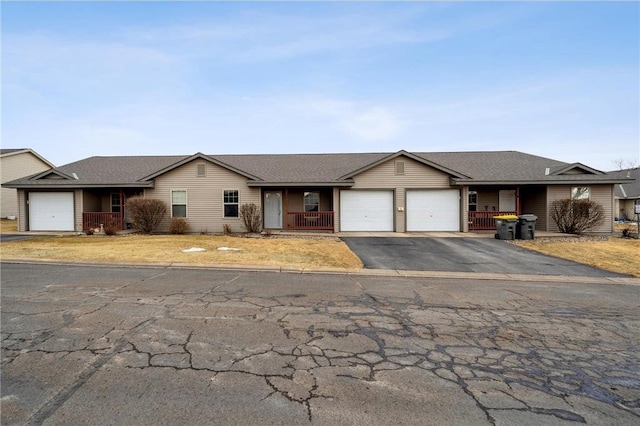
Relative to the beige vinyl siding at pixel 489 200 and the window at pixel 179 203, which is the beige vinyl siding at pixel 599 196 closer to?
the beige vinyl siding at pixel 489 200

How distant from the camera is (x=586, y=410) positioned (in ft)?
10.1

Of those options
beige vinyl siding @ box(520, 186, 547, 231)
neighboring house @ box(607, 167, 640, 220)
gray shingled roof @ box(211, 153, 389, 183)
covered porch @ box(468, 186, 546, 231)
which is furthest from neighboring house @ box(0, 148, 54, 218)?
neighboring house @ box(607, 167, 640, 220)

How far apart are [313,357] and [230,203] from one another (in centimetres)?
1618

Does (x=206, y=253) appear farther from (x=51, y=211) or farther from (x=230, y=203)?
(x=51, y=211)

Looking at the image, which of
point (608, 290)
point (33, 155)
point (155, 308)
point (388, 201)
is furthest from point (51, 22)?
point (33, 155)

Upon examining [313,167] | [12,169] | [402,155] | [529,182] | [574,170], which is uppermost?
[12,169]

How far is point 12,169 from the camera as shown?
3052 cm

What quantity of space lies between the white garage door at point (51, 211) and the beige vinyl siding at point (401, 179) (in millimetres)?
15489

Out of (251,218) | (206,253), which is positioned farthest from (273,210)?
(206,253)

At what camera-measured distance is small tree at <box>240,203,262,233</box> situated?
→ 60.8ft

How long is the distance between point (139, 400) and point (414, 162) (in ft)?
60.0

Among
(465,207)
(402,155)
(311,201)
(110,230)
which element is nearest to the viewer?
(110,230)

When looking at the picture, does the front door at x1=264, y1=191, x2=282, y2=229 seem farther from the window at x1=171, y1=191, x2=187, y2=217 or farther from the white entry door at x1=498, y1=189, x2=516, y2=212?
the white entry door at x1=498, y1=189, x2=516, y2=212

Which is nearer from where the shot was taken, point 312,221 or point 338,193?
point 338,193
